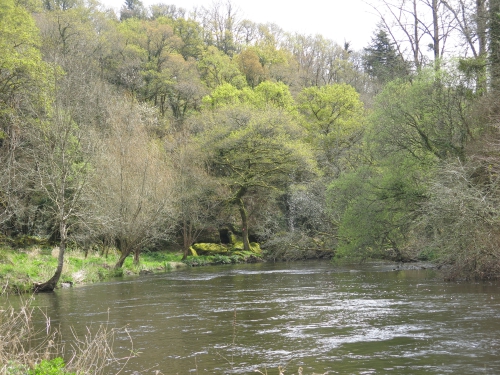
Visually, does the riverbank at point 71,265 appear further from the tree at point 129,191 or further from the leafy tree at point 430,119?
the leafy tree at point 430,119

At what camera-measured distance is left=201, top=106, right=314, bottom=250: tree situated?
42.8m

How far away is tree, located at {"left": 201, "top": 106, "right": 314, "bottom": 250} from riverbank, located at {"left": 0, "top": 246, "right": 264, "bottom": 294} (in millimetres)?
7244

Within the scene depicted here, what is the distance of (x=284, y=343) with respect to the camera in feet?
39.9

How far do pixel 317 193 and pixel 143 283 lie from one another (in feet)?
64.9

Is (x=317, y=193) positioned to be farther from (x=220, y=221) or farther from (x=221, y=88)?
(x=221, y=88)

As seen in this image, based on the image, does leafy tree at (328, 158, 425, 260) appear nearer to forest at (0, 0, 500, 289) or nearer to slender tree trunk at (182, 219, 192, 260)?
forest at (0, 0, 500, 289)

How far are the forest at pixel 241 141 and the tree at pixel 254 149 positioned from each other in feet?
0.43

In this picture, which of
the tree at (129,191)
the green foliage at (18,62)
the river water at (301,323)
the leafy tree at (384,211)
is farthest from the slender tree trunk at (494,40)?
the green foliage at (18,62)

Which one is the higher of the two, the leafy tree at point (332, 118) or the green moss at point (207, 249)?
the leafy tree at point (332, 118)

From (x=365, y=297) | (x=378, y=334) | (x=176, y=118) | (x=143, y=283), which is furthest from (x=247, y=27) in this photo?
(x=378, y=334)

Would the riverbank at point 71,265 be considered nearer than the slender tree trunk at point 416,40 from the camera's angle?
Yes

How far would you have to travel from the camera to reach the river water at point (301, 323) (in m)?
10.4

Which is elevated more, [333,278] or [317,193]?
[317,193]

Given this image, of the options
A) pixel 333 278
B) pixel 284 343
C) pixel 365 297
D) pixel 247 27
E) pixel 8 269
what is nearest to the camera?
pixel 284 343
